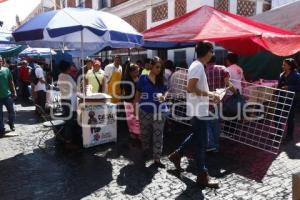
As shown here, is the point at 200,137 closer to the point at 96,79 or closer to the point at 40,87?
the point at 96,79

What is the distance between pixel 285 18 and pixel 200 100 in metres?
7.13

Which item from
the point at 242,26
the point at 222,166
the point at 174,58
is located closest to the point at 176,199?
the point at 222,166

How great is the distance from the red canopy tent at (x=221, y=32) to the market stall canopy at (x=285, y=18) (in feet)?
10.2

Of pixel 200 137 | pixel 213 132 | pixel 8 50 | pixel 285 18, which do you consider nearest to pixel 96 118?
pixel 213 132

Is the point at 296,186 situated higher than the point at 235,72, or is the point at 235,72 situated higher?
the point at 235,72

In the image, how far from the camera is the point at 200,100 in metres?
4.32

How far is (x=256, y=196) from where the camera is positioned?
428 cm

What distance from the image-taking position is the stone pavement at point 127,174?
438 centimetres

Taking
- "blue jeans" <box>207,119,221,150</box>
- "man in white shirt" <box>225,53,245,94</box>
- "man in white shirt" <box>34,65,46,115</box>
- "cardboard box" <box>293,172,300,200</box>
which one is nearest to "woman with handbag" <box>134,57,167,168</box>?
"blue jeans" <box>207,119,221,150</box>

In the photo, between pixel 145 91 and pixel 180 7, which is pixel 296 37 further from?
pixel 180 7

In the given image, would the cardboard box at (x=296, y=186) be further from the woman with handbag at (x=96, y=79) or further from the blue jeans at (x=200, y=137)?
the woman with handbag at (x=96, y=79)

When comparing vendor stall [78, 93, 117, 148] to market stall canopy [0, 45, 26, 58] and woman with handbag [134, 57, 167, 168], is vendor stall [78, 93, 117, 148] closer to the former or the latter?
woman with handbag [134, 57, 167, 168]

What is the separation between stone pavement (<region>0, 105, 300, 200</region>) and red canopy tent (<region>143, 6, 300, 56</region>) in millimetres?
2033

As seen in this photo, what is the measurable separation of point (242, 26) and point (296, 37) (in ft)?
4.02
